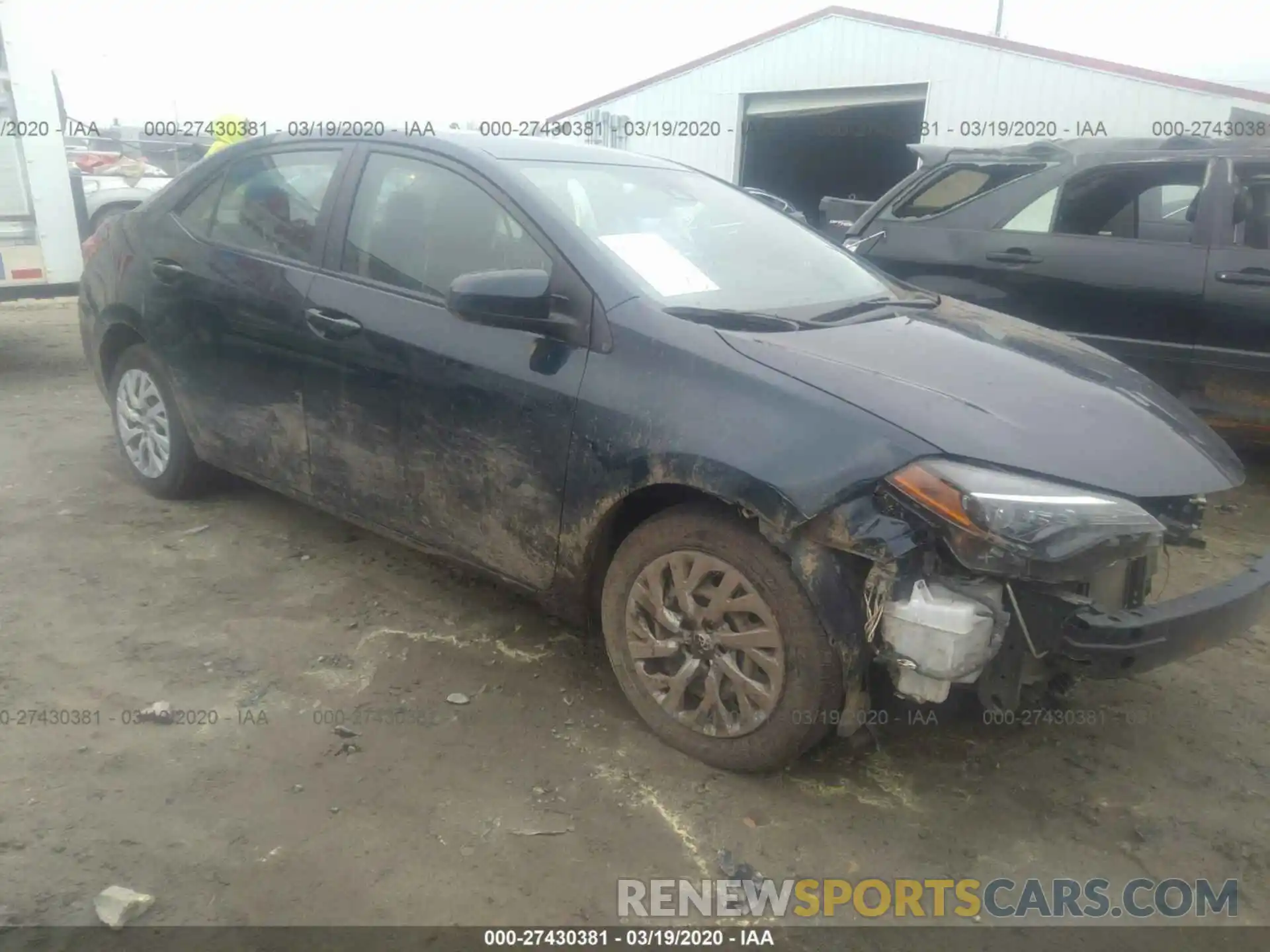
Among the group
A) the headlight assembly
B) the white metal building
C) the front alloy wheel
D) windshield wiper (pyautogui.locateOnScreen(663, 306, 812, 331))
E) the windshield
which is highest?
the white metal building

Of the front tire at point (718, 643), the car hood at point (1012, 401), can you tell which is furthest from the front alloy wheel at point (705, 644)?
the car hood at point (1012, 401)

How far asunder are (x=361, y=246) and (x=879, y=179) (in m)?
15.4

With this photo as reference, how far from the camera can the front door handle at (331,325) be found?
10.3ft

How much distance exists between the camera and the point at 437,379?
293 centimetres

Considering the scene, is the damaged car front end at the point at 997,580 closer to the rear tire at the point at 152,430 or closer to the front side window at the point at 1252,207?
the rear tire at the point at 152,430

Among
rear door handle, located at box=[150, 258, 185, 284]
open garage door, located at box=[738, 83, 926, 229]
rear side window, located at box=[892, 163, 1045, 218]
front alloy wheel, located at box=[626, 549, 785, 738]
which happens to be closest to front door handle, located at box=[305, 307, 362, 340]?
rear door handle, located at box=[150, 258, 185, 284]

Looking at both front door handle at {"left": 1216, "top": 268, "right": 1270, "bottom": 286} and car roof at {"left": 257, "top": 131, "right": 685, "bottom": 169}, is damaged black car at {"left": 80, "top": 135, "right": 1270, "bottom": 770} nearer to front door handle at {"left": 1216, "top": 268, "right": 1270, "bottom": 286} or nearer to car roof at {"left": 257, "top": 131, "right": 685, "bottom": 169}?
car roof at {"left": 257, "top": 131, "right": 685, "bottom": 169}

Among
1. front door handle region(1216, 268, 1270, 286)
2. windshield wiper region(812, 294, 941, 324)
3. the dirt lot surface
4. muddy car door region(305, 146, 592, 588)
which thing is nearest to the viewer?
the dirt lot surface

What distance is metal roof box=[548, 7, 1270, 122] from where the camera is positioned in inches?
397

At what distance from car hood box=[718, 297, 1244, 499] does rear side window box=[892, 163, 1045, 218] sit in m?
2.91

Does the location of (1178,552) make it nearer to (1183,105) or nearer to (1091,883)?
(1091,883)

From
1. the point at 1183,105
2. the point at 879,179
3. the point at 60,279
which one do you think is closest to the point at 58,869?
the point at 60,279

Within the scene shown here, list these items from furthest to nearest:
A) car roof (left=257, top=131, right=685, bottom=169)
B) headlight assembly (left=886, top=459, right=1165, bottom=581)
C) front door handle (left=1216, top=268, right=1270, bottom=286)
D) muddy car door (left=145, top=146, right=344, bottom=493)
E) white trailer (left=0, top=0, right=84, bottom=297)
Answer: white trailer (left=0, top=0, right=84, bottom=297), front door handle (left=1216, top=268, right=1270, bottom=286), muddy car door (left=145, top=146, right=344, bottom=493), car roof (left=257, top=131, right=685, bottom=169), headlight assembly (left=886, top=459, right=1165, bottom=581)

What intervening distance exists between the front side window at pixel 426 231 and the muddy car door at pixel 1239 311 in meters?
3.68
